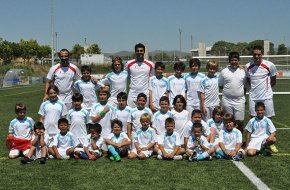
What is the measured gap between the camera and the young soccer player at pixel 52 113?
693 centimetres

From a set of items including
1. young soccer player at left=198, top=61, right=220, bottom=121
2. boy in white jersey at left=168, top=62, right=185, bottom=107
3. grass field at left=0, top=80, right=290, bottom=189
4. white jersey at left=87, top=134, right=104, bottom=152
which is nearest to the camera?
grass field at left=0, top=80, right=290, bottom=189

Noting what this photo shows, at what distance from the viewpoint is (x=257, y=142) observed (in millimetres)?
6812

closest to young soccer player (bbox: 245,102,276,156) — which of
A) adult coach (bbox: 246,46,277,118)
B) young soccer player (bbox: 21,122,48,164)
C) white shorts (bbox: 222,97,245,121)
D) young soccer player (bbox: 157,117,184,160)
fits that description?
adult coach (bbox: 246,46,277,118)

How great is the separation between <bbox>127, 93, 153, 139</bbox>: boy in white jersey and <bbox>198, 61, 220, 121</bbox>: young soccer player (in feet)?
3.40

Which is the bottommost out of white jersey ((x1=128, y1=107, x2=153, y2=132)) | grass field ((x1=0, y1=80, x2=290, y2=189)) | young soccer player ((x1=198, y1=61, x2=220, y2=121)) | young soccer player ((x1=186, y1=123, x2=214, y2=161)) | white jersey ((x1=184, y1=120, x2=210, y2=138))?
grass field ((x1=0, y1=80, x2=290, y2=189))

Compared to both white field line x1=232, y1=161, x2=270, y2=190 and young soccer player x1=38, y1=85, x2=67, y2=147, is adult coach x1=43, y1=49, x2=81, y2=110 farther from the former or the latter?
white field line x1=232, y1=161, x2=270, y2=190

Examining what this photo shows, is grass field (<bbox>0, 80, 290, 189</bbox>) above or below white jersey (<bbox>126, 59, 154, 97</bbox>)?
below

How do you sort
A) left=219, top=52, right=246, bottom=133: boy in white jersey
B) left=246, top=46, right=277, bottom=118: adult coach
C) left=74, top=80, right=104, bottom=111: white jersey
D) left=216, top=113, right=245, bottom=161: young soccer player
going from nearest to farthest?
left=216, top=113, right=245, bottom=161: young soccer player < left=246, top=46, right=277, bottom=118: adult coach < left=219, top=52, right=246, bottom=133: boy in white jersey < left=74, top=80, right=104, bottom=111: white jersey

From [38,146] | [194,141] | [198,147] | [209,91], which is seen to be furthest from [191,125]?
[38,146]

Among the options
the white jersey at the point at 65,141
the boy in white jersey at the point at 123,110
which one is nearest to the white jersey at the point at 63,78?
the white jersey at the point at 65,141

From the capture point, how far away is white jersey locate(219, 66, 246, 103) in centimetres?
703

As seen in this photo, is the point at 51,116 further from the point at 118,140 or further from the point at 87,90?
the point at 118,140

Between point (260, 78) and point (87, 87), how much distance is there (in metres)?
3.17

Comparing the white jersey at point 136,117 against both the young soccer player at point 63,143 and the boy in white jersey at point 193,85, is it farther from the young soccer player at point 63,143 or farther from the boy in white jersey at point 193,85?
the young soccer player at point 63,143
